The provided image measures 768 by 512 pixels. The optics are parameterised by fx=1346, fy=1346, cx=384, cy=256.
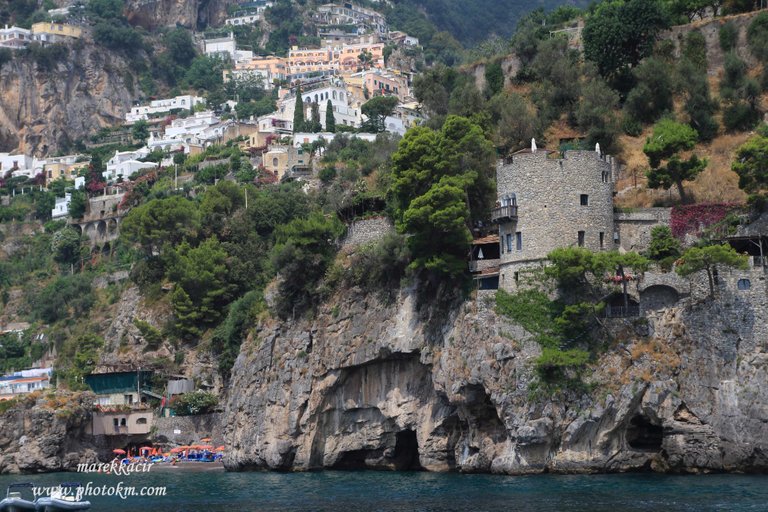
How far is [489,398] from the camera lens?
199 ft

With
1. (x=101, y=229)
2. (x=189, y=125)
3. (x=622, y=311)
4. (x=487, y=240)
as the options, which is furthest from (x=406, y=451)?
(x=189, y=125)

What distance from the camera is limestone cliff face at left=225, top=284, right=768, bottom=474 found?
184ft

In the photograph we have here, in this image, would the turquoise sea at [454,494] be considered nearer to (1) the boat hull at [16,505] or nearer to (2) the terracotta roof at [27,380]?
(1) the boat hull at [16,505]

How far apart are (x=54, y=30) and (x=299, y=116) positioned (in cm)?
4394

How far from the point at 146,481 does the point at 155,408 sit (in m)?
17.6

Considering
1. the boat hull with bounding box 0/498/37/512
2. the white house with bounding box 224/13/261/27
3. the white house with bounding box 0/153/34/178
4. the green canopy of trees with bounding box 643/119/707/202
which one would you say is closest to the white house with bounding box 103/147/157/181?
the white house with bounding box 0/153/34/178

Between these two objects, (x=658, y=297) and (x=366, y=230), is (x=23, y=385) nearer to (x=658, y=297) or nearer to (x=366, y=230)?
(x=366, y=230)

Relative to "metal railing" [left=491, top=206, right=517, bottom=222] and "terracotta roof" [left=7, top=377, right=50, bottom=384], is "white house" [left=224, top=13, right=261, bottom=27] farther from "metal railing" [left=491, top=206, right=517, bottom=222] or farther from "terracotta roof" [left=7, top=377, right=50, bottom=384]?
"metal railing" [left=491, top=206, right=517, bottom=222]

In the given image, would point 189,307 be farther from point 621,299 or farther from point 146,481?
point 621,299

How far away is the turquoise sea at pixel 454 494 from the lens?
4719 centimetres

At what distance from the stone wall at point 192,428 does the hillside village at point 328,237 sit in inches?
5.9

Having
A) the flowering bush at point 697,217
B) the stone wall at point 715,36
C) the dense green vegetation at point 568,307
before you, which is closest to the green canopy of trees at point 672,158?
the flowering bush at point 697,217

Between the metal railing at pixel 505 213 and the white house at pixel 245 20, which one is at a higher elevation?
the white house at pixel 245 20

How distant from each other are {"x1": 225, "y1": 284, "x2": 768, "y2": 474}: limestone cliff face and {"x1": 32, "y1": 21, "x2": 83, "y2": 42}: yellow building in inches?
3596
